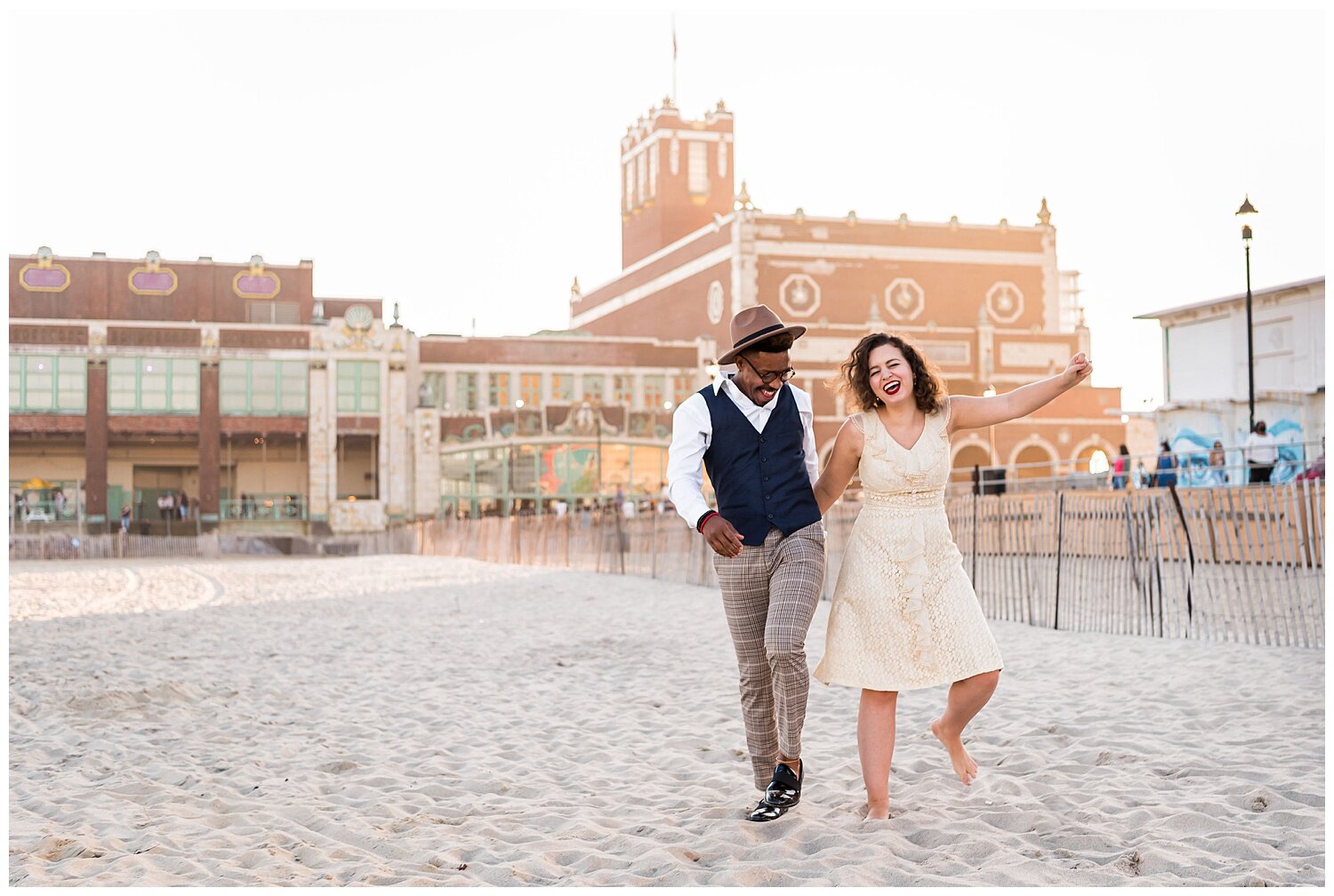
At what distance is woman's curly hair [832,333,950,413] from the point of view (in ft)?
16.9

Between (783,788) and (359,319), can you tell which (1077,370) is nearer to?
(783,788)

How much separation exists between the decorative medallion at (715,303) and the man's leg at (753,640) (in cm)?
4886

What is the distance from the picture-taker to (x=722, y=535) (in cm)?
494

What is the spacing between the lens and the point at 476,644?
12656 millimetres

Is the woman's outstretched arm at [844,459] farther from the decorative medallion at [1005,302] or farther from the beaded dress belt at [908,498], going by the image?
the decorative medallion at [1005,302]

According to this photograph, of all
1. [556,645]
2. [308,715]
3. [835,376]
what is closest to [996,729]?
[835,376]

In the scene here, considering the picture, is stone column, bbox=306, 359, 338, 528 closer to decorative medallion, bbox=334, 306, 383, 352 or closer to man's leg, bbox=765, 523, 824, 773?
decorative medallion, bbox=334, 306, 383, 352

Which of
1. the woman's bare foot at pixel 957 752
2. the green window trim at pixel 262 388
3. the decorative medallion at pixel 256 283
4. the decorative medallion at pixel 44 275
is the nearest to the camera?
the woman's bare foot at pixel 957 752

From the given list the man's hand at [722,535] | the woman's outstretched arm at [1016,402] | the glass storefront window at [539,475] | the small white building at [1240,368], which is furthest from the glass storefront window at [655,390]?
the man's hand at [722,535]

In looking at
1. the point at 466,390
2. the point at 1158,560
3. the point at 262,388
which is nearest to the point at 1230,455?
the point at 1158,560

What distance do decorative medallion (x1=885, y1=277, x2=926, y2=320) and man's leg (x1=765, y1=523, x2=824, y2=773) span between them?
5067 centimetres

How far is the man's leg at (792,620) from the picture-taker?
5043 millimetres

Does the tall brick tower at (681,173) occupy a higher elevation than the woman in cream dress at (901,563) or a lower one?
higher

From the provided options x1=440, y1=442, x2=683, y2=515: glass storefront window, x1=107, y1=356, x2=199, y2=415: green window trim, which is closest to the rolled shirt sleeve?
x1=440, y1=442, x2=683, y2=515: glass storefront window
